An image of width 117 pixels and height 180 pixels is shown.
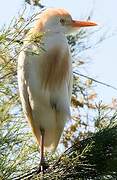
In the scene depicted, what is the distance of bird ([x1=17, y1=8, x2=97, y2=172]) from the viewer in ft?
7.11

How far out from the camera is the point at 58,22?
229 cm

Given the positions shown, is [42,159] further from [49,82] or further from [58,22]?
[58,22]

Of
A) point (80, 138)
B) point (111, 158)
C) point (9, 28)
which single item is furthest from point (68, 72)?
point (9, 28)

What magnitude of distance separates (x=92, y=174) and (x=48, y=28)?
889 millimetres

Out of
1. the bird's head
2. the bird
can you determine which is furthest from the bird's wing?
the bird's head

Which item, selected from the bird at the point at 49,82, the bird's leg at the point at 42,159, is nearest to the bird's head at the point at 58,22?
the bird at the point at 49,82

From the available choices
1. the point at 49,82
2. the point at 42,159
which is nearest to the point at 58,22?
the point at 49,82

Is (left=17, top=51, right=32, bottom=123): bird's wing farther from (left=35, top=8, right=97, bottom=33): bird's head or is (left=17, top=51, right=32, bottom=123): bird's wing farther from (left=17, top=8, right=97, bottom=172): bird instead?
(left=35, top=8, right=97, bottom=33): bird's head

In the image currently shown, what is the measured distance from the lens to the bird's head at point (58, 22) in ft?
7.28

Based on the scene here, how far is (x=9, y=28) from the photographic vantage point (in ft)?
3.92

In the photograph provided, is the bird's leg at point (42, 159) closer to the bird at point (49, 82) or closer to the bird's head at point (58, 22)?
the bird at point (49, 82)

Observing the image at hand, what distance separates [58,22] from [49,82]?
0.26 m

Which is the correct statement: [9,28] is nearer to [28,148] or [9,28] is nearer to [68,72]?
[28,148]

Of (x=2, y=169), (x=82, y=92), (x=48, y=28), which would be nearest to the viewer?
(x=2, y=169)
